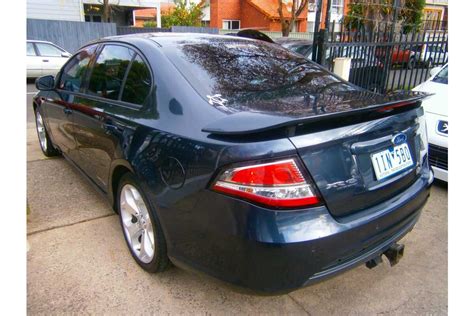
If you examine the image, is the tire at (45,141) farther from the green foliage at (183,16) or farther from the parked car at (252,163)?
the green foliage at (183,16)

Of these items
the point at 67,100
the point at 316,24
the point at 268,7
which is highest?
the point at 268,7

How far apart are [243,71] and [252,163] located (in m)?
1.02

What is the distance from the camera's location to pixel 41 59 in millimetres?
12430

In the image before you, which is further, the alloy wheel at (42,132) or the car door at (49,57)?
the car door at (49,57)

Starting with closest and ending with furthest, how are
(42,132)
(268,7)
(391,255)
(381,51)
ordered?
1. (391,255)
2. (42,132)
3. (381,51)
4. (268,7)

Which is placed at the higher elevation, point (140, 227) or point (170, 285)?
point (140, 227)

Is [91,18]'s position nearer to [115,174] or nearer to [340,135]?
[115,174]

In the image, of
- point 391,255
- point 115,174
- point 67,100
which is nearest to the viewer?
point 391,255

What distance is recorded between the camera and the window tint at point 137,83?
2363 millimetres

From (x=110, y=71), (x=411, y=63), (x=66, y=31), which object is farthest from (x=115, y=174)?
(x=66, y=31)

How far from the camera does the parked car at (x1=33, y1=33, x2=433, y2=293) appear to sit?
163 centimetres

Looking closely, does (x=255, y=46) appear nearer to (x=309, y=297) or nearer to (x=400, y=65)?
(x=309, y=297)

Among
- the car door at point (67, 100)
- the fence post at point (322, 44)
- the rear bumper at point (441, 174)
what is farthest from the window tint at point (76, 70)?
the fence post at point (322, 44)

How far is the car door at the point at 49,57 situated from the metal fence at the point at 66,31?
385cm
